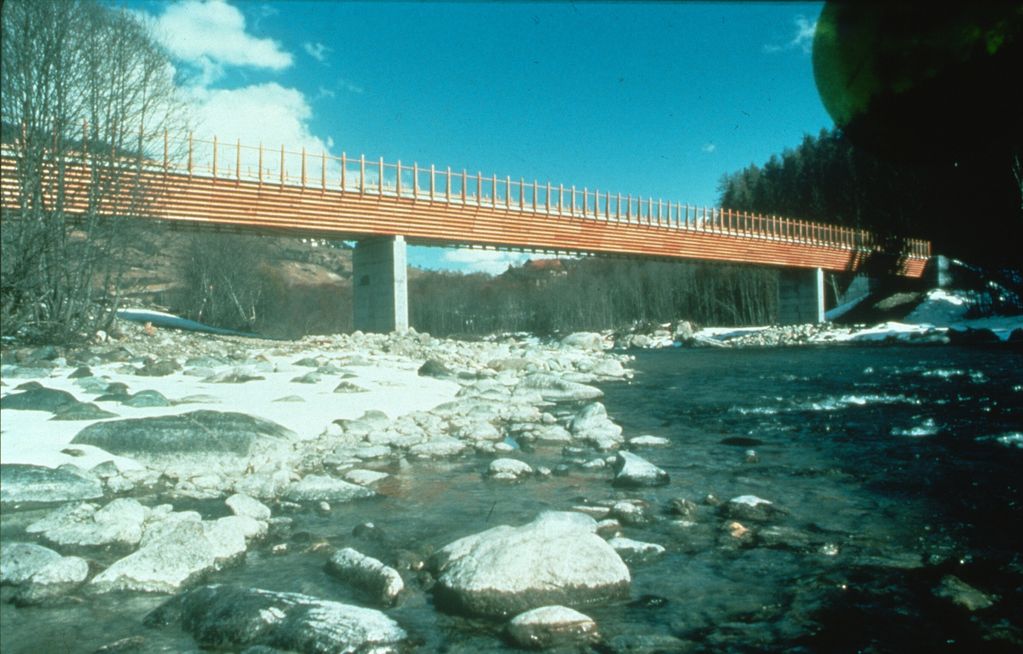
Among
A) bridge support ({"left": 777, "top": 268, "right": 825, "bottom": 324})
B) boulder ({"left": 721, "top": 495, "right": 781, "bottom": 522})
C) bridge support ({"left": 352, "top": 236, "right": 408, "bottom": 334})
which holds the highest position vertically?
bridge support ({"left": 777, "top": 268, "right": 825, "bottom": 324})

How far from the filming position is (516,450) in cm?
704

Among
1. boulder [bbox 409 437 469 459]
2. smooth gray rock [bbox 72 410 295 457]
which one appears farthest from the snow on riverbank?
smooth gray rock [bbox 72 410 295 457]

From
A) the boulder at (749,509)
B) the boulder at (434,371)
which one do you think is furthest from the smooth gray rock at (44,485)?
the boulder at (434,371)

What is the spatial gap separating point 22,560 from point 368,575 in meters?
1.78

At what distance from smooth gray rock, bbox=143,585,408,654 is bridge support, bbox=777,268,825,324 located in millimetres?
39765

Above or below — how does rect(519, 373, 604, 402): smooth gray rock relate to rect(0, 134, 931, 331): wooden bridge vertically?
below

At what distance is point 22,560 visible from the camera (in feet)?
11.9

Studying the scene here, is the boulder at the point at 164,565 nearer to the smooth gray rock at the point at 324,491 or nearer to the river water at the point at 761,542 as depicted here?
the river water at the point at 761,542

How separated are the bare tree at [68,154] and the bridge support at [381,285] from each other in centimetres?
826

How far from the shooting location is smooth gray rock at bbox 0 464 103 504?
4.81 m

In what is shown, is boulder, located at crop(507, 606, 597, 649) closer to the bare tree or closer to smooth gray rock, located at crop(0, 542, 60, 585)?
smooth gray rock, located at crop(0, 542, 60, 585)

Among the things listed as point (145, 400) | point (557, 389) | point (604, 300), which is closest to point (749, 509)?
point (145, 400)

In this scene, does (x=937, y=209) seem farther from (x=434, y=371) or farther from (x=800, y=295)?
(x=800, y=295)

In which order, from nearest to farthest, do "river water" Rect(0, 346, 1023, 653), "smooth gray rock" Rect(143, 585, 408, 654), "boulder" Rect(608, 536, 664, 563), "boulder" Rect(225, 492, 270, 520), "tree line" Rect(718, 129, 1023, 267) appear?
"tree line" Rect(718, 129, 1023, 267)
"smooth gray rock" Rect(143, 585, 408, 654)
"river water" Rect(0, 346, 1023, 653)
"boulder" Rect(608, 536, 664, 563)
"boulder" Rect(225, 492, 270, 520)
